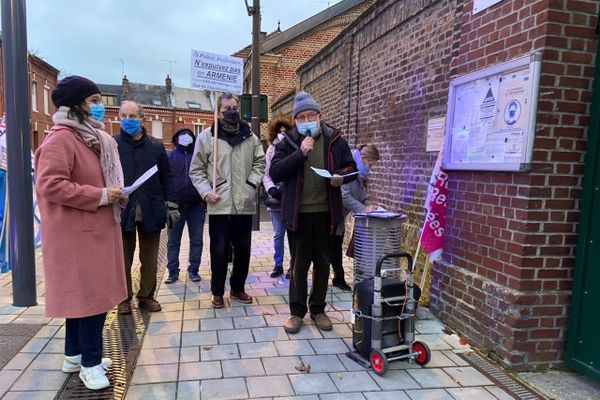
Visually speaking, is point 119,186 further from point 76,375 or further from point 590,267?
point 590,267

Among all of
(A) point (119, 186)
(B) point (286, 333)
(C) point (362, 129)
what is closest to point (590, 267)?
(B) point (286, 333)

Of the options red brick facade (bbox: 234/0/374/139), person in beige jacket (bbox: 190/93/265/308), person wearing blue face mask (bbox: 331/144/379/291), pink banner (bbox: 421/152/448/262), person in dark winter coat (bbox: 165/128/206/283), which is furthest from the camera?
red brick facade (bbox: 234/0/374/139)

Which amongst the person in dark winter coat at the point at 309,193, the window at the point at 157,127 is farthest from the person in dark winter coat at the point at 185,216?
the window at the point at 157,127

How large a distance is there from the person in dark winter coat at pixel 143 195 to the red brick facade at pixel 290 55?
528 inches

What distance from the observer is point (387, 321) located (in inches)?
125

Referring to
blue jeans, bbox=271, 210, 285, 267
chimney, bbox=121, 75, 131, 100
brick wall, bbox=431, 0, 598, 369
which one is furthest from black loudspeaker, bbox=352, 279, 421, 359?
chimney, bbox=121, 75, 131, 100

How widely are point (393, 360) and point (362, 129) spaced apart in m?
4.20

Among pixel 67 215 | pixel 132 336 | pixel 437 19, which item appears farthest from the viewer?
pixel 437 19

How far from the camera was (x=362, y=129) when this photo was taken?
22.1ft

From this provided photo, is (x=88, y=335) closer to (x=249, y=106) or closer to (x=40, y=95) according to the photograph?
(x=249, y=106)

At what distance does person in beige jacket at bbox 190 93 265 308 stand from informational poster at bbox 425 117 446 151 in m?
1.74

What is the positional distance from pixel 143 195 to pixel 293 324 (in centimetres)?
173

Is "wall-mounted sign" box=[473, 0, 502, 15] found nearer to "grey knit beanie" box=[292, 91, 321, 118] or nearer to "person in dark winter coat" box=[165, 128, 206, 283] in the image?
"grey knit beanie" box=[292, 91, 321, 118]

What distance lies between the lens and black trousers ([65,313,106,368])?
2.78 meters
